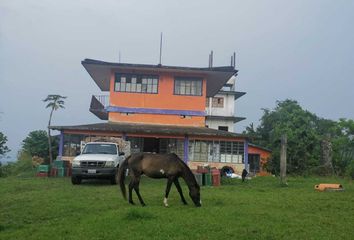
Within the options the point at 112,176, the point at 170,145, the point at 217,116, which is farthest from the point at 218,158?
the point at 217,116

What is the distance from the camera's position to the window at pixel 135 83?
Answer: 30.5 m

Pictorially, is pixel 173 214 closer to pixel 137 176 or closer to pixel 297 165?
pixel 137 176

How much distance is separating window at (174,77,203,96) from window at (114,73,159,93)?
149 centimetres

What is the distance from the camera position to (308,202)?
1288 cm

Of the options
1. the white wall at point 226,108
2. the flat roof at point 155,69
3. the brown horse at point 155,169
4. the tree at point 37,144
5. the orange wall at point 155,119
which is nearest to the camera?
the brown horse at point 155,169

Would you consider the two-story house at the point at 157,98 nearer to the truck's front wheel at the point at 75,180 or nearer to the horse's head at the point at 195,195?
the truck's front wheel at the point at 75,180

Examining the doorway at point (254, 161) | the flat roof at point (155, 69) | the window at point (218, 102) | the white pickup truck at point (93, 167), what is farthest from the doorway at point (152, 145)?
the window at point (218, 102)

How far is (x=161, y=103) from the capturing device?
3048cm

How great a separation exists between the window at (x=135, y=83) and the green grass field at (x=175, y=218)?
674 inches

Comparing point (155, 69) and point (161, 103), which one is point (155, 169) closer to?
point (161, 103)

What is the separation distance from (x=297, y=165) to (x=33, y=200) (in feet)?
80.6

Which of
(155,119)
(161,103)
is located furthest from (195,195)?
(161,103)

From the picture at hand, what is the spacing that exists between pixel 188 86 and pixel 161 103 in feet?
7.52

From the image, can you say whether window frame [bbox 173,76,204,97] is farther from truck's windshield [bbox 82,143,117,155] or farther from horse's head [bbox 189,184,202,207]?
horse's head [bbox 189,184,202,207]
